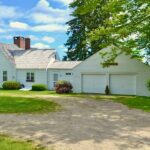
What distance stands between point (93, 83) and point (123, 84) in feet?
10.8

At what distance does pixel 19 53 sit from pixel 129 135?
119 ft

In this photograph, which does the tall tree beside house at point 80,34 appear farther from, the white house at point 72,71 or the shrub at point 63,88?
the shrub at point 63,88

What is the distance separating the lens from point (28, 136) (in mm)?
11648

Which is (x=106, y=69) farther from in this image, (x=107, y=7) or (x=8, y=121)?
(x=8, y=121)

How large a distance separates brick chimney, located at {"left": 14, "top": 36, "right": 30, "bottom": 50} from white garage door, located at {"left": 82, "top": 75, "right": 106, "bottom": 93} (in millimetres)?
18208

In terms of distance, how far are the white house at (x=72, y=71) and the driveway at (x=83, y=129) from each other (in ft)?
51.4

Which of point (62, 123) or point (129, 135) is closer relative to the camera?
point (129, 135)

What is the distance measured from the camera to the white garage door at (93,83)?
34812mm

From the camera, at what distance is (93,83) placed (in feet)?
116

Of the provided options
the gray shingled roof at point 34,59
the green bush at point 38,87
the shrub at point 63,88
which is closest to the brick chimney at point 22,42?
the gray shingled roof at point 34,59

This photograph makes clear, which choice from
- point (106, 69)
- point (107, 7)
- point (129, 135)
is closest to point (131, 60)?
point (106, 69)

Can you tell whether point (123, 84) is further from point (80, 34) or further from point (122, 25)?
point (80, 34)

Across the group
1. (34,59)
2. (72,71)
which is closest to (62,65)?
(34,59)

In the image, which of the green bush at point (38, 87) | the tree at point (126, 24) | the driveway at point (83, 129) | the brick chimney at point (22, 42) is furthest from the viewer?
the brick chimney at point (22, 42)
